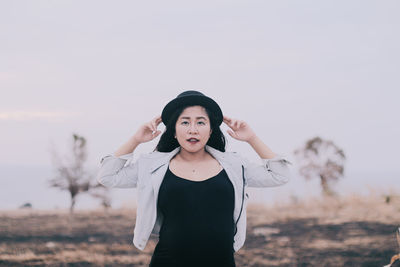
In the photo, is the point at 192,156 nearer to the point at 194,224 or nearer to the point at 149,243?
the point at 194,224

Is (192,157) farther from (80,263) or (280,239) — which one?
(280,239)

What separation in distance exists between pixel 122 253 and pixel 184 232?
4603mm

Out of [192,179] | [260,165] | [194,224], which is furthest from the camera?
[260,165]

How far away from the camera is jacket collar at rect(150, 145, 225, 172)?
9.54ft

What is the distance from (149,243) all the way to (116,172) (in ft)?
16.1

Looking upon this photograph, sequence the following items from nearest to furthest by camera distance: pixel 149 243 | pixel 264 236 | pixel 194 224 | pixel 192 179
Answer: pixel 194 224, pixel 192 179, pixel 149 243, pixel 264 236

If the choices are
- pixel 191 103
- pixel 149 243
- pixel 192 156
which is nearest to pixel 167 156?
pixel 192 156

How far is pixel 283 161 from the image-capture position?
A: 3.03m

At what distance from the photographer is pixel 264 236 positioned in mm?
7781

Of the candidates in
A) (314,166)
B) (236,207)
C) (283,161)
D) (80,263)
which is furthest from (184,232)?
(314,166)

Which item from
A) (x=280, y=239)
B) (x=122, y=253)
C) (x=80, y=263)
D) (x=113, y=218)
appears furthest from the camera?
(x=113, y=218)

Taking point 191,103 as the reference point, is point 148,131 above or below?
below

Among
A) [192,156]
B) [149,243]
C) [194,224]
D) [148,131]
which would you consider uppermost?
[148,131]

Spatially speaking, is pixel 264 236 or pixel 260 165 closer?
pixel 260 165
